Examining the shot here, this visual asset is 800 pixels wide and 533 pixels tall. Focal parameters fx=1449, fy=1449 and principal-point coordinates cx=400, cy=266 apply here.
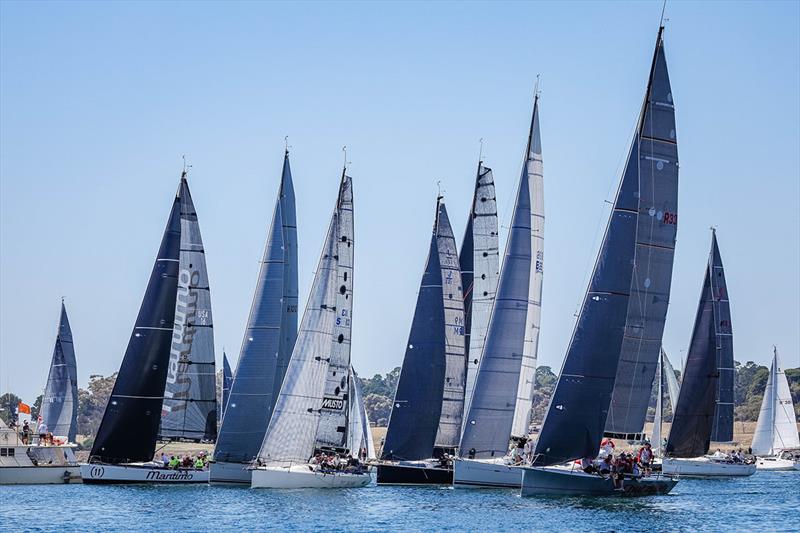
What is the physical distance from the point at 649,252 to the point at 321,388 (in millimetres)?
13897

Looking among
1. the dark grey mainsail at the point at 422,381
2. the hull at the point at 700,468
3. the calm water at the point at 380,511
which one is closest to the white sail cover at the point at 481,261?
the dark grey mainsail at the point at 422,381

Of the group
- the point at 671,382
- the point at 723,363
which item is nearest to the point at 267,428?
the point at 723,363

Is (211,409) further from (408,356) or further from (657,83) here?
(657,83)

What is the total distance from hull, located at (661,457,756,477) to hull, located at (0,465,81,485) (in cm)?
2698

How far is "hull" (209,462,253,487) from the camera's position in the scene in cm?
5431

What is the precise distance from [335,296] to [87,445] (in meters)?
78.7

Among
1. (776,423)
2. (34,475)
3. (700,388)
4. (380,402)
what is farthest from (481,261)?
(380,402)

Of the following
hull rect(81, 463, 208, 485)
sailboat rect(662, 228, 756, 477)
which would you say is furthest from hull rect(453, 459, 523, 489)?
sailboat rect(662, 228, 756, 477)

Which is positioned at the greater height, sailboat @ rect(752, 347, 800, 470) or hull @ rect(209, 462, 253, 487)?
sailboat @ rect(752, 347, 800, 470)

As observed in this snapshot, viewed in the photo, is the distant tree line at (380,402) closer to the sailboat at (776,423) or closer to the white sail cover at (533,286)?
the sailboat at (776,423)

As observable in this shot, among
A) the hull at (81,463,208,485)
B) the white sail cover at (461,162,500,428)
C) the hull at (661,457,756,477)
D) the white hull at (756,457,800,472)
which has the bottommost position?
the hull at (81,463,208,485)

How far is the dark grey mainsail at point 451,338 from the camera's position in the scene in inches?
2196

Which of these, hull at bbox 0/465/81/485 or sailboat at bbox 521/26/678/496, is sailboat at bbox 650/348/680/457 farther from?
sailboat at bbox 521/26/678/496

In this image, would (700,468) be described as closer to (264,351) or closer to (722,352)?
(722,352)
